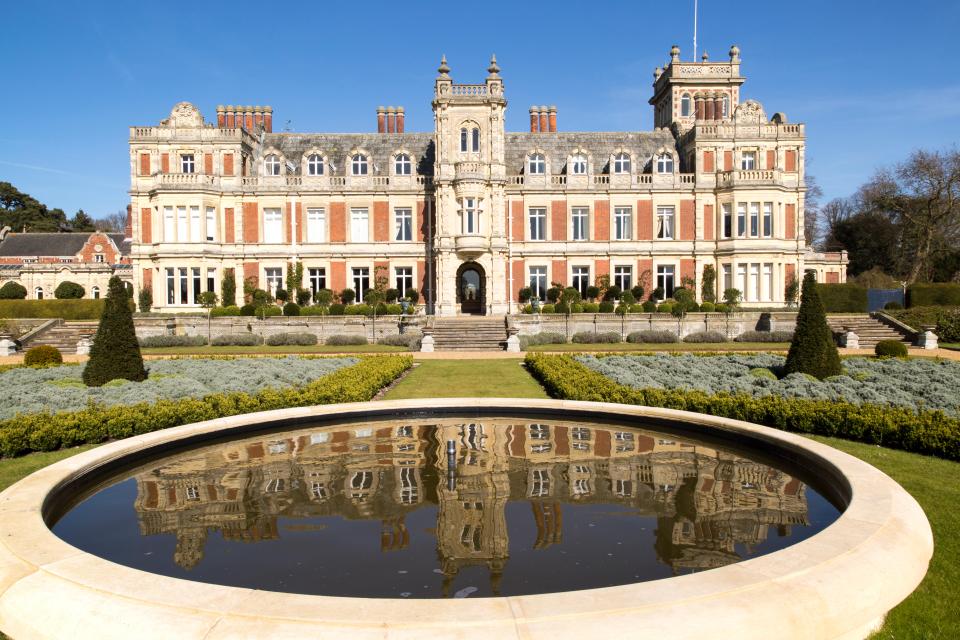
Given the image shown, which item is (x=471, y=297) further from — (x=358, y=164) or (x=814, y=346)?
(x=814, y=346)

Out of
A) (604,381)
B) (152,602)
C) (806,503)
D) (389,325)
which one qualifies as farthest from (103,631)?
(389,325)

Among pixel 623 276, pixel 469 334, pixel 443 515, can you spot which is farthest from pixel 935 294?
pixel 443 515

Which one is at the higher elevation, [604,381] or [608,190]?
[608,190]

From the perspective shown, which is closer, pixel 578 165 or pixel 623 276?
pixel 578 165

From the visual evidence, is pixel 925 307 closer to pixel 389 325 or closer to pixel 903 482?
pixel 389 325

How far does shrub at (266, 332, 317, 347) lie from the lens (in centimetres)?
3078

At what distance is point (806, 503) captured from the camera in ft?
23.8

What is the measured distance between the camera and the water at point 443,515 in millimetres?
5613

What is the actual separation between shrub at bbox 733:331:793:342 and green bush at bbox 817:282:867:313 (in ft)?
20.7

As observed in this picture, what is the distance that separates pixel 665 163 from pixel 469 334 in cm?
1790

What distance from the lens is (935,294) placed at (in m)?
35.6

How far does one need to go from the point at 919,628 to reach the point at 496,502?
4.03m

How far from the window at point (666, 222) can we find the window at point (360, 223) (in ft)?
57.7

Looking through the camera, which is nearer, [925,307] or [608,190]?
[925,307]
